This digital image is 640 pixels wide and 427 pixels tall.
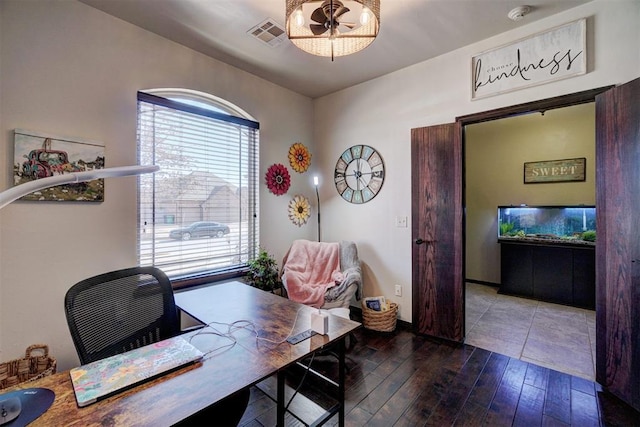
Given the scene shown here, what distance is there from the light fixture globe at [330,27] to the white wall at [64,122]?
4.53 feet

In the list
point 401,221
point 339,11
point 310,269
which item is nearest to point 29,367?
point 310,269

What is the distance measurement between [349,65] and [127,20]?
196 cm

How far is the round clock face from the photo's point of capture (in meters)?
3.25

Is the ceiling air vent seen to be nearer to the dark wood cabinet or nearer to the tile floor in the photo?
the tile floor

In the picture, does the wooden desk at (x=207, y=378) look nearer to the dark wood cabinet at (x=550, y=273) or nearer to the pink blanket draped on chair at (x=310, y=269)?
the pink blanket draped on chair at (x=310, y=269)

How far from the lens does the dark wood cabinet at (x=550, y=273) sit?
359 cm

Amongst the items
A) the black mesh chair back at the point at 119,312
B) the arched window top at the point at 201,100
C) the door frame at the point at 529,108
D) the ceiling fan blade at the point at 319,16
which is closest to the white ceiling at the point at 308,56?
the arched window top at the point at 201,100

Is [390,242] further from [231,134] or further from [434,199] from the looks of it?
[231,134]

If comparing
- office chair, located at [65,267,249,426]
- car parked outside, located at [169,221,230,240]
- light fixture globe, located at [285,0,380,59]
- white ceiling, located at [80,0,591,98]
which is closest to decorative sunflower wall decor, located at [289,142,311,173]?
white ceiling, located at [80,0,591,98]

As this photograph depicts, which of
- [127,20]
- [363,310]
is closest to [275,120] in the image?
[127,20]

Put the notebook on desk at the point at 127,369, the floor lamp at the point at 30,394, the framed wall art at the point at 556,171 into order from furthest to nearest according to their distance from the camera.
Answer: the framed wall art at the point at 556,171
the notebook on desk at the point at 127,369
the floor lamp at the point at 30,394

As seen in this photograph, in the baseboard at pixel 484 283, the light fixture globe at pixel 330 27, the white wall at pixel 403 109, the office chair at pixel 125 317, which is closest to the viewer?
the office chair at pixel 125 317

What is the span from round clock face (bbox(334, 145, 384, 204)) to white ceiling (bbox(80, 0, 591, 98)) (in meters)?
0.90

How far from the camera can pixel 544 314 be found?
3.38 m
